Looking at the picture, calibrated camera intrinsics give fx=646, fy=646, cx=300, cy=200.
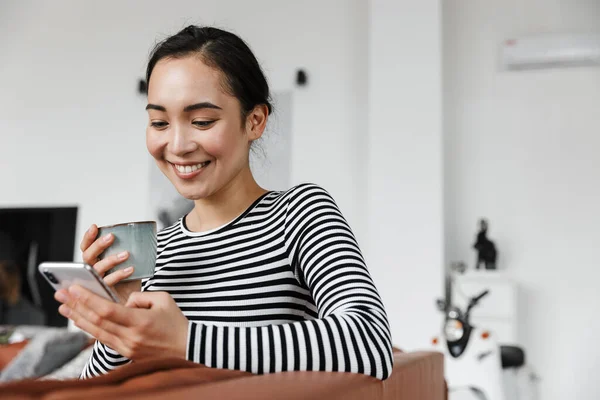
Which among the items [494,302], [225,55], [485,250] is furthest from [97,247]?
[485,250]

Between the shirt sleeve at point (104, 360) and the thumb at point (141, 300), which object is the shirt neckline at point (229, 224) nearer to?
the shirt sleeve at point (104, 360)

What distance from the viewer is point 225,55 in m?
0.99

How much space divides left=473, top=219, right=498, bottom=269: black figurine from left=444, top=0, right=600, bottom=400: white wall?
244 millimetres

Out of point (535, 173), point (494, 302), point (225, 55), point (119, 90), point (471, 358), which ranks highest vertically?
point (119, 90)

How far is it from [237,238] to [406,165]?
3.42 meters

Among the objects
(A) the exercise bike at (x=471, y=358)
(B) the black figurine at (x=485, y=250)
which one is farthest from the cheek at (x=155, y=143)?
(B) the black figurine at (x=485, y=250)

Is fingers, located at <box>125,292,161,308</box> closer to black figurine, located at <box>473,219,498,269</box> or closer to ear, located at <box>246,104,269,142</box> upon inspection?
ear, located at <box>246,104,269,142</box>

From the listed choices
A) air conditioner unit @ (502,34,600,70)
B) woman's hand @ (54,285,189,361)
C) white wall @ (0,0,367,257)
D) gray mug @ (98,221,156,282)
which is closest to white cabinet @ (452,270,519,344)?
white wall @ (0,0,367,257)

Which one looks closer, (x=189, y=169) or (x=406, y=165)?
(x=189, y=169)

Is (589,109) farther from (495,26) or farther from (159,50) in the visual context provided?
(159,50)

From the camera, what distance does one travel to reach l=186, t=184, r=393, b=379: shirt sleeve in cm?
62

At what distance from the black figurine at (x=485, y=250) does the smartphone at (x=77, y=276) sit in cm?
387

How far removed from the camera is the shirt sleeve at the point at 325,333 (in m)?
0.62

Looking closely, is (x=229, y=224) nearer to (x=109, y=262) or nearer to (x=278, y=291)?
(x=278, y=291)
